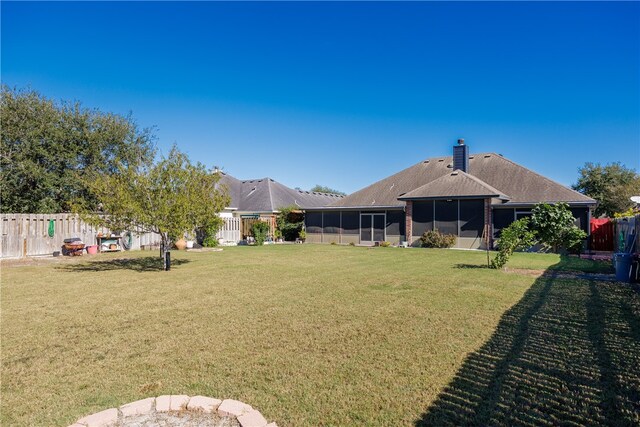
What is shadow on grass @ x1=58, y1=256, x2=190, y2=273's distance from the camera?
1227 centimetres

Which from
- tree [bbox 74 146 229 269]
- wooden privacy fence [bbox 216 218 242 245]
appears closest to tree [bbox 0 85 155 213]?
wooden privacy fence [bbox 216 218 242 245]

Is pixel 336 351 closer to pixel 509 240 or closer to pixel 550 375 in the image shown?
pixel 550 375

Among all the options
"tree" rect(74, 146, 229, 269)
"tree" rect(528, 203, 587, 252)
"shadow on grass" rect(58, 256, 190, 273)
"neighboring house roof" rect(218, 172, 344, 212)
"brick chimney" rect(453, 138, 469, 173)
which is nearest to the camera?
"tree" rect(74, 146, 229, 269)

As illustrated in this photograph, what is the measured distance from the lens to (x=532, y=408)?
327cm

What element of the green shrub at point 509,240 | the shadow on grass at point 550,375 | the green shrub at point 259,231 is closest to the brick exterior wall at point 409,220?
→ the green shrub at point 259,231

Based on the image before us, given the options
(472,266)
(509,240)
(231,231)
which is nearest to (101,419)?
(509,240)

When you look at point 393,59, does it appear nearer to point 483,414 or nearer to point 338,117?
point 338,117

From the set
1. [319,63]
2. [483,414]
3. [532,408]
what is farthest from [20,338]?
[319,63]

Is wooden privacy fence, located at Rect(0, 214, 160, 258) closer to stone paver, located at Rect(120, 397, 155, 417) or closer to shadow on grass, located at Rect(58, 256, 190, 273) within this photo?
shadow on grass, located at Rect(58, 256, 190, 273)

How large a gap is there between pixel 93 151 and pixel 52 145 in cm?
202

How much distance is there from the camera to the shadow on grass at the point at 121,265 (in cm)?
1227

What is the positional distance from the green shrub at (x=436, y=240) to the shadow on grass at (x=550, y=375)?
14564 mm

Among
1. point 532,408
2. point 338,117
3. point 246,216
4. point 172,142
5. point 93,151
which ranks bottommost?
point 532,408

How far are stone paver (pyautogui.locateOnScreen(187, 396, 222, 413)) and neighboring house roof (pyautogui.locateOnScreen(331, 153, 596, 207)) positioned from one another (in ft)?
66.7
